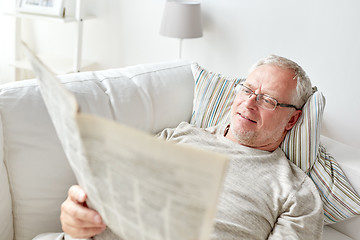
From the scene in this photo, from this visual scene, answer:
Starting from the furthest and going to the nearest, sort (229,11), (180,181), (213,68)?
(213,68) → (229,11) → (180,181)

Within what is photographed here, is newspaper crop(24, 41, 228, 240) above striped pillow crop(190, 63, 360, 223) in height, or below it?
above

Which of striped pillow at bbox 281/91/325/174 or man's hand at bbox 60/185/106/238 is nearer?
man's hand at bbox 60/185/106/238

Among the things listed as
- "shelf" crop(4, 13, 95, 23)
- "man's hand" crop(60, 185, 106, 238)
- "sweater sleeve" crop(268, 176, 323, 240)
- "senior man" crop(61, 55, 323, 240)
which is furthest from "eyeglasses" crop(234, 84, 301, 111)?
"shelf" crop(4, 13, 95, 23)

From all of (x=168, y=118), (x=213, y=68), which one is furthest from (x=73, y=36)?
(x=168, y=118)

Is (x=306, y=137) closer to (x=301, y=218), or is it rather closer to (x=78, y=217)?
(x=301, y=218)

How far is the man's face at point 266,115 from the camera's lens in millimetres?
1498

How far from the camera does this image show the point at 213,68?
9.13 feet

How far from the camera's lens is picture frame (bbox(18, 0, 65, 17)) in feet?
9.57

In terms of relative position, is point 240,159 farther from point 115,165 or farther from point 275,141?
point 115,165

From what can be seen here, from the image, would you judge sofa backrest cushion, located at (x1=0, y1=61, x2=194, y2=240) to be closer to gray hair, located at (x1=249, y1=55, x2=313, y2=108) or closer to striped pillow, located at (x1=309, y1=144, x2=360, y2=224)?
gray hair, located at (x1=249, y1=55, x2=313, y2=108)

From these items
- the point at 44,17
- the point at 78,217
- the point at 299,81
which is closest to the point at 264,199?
the point at 299,81

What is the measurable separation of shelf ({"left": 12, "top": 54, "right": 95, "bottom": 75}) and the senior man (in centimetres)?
172

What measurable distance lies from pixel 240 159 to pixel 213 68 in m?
1.46

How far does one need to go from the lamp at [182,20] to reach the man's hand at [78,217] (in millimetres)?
1834
